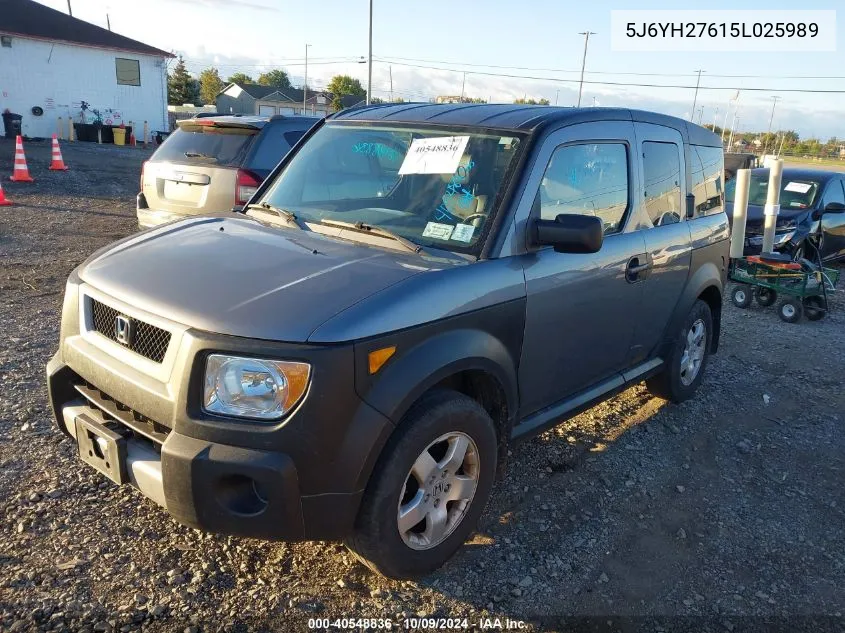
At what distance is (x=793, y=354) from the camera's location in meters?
6.57

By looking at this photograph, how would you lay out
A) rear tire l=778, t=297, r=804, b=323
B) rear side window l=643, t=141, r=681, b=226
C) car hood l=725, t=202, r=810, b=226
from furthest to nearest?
car hood l=725, t=202, r=810, b=226, rear tire l=778, t=297, r=804, b=323, rear side window l=643, t=141, r=681, b=226

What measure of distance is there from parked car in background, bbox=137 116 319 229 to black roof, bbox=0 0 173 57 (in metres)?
26.7

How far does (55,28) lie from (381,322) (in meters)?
34.8

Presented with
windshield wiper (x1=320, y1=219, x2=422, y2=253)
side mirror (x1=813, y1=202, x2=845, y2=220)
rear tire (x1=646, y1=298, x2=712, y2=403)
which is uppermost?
windshield wiper (x1=320, y1=219, x2=422, y2=253)

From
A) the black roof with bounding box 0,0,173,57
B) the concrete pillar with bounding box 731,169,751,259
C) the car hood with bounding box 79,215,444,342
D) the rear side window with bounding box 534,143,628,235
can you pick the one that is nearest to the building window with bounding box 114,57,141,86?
the black roof with bounding box 0,0,173,57

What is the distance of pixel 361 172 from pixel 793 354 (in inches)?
197

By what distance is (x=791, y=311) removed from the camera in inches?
308

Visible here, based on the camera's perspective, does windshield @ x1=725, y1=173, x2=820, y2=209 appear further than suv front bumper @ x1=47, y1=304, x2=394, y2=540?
Yes

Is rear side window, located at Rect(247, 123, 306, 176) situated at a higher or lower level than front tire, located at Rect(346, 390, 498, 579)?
higher

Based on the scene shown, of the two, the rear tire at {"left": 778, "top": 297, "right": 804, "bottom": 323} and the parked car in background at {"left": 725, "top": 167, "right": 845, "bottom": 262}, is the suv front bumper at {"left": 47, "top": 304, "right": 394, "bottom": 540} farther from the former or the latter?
the parked car in background at {"left": 725, "top": 167, "right": 845, "bottom": 262}

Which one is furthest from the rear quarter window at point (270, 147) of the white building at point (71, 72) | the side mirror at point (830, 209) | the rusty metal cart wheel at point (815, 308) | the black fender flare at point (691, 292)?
the white building at point (71, 72)

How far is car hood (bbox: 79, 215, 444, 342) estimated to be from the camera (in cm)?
241

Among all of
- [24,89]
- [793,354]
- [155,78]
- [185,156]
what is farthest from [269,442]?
[155,78]

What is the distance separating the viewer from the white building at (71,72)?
92.3 ft
